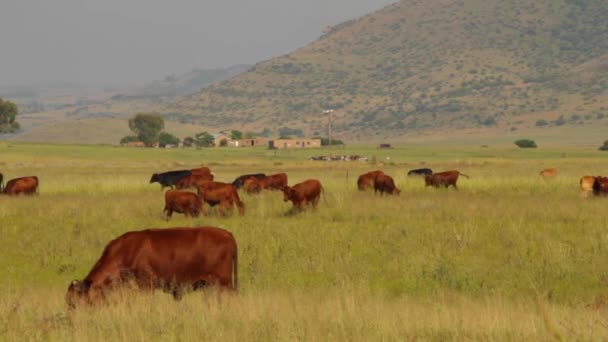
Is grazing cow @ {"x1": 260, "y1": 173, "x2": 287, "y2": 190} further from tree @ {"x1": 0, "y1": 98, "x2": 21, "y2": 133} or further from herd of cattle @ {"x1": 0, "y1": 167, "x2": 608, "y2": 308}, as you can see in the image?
tree @ {"x1": 0, "y1": 98, "x2": 21, "y2": 133}

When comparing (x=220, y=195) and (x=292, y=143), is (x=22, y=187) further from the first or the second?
(x=292, y=143)

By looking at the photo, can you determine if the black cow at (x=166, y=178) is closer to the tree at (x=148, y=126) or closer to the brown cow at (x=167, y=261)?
the brown cow at (x=167, y=261)

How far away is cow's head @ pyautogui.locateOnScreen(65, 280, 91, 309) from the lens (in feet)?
34.3

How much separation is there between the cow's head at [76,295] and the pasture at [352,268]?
35 cm

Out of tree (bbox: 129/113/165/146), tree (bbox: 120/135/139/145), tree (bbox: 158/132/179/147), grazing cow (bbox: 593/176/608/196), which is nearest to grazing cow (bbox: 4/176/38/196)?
grazing cow (bbox: 593/176/608/196)

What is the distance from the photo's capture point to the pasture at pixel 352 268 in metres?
9.21

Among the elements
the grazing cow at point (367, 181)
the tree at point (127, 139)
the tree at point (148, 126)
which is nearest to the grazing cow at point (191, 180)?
the grazing cow at point (367, 181)

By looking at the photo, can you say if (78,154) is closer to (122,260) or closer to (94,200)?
(94,200)

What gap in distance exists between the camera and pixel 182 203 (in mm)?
21828

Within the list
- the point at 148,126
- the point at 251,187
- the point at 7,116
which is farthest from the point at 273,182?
the point at 148,126

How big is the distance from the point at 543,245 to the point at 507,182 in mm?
14022

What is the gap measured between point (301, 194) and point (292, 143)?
118250 millimetres

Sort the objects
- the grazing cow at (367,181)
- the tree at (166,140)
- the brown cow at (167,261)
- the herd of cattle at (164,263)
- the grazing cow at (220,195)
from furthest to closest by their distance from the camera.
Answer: the tree at (166,140)
the grazing cow at (367,181)
the grazing cow at (220,195)
the brown cow at (167,261)
the herd of cattle at (164,263)

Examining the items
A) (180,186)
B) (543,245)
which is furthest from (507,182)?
(543,245)
